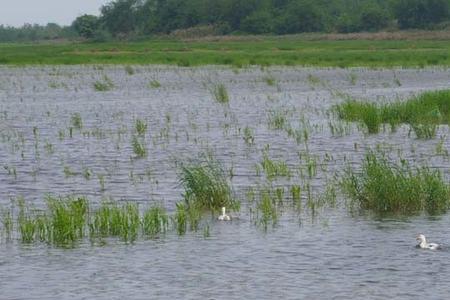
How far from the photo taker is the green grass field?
8000 cm

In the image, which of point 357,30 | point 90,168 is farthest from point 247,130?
point 357,30

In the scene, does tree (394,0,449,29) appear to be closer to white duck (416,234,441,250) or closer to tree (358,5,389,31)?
tree (358,5,389,31)

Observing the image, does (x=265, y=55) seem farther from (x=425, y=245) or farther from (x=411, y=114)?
(x=425, y=245)

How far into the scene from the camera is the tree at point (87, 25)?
499 ft

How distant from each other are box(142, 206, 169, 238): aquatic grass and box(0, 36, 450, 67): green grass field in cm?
5692

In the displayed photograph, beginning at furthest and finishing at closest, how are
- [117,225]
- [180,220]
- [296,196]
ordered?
[296,196] → [180,220] → [117,225]

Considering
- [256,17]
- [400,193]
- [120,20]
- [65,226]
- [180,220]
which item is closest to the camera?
[65,226]

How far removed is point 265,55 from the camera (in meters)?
91.4

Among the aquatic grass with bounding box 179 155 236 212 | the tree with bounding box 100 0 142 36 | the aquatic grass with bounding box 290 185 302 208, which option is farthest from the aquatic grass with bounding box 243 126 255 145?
the tree with bounding box 100 0 142 36

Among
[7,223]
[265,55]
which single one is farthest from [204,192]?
[265,55]

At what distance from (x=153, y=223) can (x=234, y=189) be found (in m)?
4.22

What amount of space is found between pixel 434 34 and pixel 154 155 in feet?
326

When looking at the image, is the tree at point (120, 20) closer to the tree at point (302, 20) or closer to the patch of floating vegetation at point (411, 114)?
the tree at point (302, 20)

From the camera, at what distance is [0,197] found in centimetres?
2052
